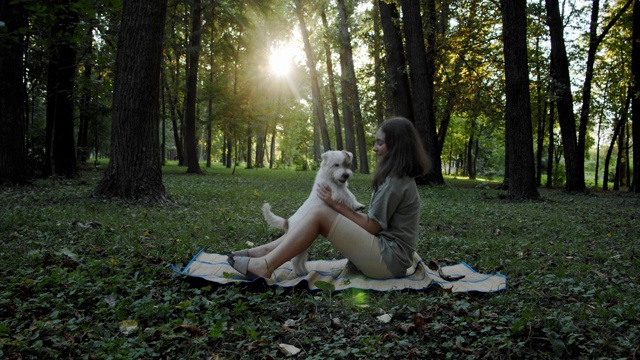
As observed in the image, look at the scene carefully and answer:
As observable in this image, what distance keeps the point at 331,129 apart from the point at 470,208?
151 feet

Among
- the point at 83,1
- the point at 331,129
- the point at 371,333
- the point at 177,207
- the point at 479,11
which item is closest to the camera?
the point at 371,333

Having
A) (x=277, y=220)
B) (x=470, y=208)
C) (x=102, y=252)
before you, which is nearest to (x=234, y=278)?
(x=277, y=220)

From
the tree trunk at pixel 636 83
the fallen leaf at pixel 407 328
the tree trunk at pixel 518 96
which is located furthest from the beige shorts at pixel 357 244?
the tree trunk at pixel 636 83

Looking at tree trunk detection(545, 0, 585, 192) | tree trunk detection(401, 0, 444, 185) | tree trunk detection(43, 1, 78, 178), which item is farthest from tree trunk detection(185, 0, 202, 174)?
tree trunk detection(545, 0, 585, 192)

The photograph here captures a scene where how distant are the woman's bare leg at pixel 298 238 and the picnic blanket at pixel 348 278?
0.16 meters

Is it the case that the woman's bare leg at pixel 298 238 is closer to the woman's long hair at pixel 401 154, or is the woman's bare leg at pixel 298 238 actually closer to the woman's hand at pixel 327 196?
the woman's hand at pixel 327 196

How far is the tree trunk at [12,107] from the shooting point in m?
11.6

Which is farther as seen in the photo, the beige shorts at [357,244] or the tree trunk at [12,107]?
the tree trunk at [12,107]

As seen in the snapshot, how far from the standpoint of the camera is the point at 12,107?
38.6ft

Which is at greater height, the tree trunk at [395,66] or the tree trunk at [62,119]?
the tree trunk at [395,66]

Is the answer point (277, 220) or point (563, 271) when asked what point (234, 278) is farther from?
point (563, 271)

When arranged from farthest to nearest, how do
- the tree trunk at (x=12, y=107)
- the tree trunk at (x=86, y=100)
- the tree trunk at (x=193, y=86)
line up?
the tree trunk at (x=193, y=86) < the tree trunk at (x=86, y=100) < the tree trunk at (x=12, y=107)

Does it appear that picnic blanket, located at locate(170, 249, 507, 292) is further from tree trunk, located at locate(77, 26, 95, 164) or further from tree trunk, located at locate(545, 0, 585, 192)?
tree trunk, located at locate(545, 0, 585, 192)

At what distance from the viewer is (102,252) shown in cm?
559
